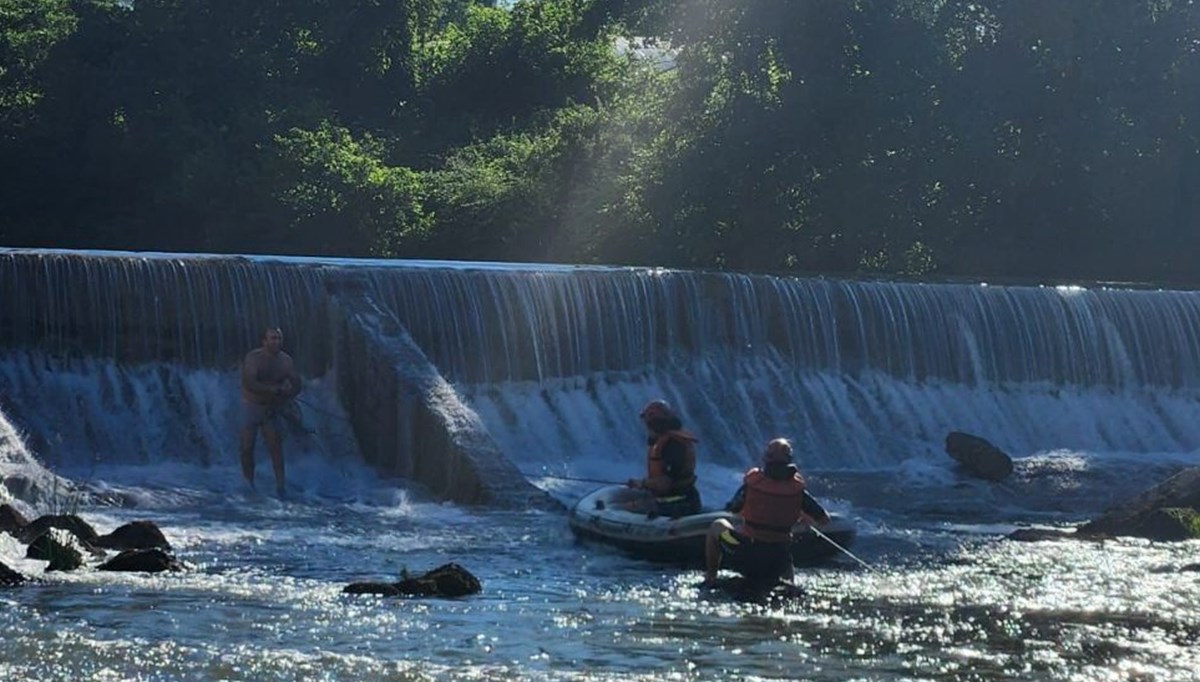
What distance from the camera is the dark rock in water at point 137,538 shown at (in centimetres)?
1627

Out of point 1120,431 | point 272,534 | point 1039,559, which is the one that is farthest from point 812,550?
point 1120,431

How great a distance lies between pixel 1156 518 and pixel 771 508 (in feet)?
17.2

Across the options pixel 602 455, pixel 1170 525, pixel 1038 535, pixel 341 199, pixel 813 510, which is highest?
pixel 341 199

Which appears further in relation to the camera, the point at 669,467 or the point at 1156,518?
the point at 1156,518

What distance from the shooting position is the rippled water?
12.0 metres

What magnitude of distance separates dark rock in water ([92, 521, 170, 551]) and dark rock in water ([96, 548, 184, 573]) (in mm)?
692

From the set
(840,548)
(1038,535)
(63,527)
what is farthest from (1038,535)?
(63,527)

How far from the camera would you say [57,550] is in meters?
15.6

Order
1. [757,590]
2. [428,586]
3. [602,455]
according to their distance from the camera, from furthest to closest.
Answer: [602,455] < [757,590] < [428,586]

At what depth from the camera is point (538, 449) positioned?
77.3 feet

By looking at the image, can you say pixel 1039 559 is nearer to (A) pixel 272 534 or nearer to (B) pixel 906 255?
(A) pixel 272 534

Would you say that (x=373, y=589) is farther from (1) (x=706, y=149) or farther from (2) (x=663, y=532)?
(1) (x=706, y=149)

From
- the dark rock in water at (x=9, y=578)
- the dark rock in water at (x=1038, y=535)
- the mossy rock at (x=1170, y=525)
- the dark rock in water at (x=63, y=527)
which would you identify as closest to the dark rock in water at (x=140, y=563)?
the dark rock in water at (x=9, y=578)

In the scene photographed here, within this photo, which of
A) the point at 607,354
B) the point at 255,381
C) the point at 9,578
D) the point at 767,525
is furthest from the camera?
the point at 607,354
